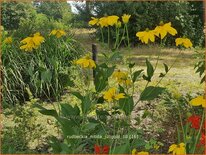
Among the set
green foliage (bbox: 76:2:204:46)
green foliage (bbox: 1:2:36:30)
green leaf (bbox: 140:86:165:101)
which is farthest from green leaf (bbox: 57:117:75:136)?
green foliage (bbox: 1:2:36:30)

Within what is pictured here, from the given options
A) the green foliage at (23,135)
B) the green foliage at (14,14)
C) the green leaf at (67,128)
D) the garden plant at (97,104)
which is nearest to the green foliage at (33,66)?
the garden plant at (97,104)

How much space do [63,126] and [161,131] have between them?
5.74 ft

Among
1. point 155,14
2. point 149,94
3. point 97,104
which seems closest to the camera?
point 149,94

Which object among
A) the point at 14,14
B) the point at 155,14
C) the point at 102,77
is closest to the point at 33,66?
the point at 102,77

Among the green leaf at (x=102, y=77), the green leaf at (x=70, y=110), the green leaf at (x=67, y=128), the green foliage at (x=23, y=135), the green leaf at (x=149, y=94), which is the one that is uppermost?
the green leaf at (x=102, y=77)

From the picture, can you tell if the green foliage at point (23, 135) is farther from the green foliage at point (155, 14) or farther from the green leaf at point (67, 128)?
the green foliage at point (155, 14)

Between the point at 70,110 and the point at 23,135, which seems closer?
the point at 70,110

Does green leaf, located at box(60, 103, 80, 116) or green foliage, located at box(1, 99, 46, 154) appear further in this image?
green foliage, located at box(1, 99, 46, 154)

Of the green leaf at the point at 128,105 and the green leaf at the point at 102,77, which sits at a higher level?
the green leaf at the point at 102,77

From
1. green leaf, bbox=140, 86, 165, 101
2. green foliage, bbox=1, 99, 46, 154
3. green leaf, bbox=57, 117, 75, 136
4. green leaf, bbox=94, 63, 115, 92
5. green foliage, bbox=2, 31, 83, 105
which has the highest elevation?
green leaf, bbox=94, 63, 115, 92

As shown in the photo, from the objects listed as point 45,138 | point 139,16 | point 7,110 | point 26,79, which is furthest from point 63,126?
point 139,16

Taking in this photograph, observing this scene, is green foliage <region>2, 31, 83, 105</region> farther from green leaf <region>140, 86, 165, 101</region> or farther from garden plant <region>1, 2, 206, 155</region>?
green leaf <region>140, 86, 165, 101</region>

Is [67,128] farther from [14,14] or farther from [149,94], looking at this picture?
[14,14]

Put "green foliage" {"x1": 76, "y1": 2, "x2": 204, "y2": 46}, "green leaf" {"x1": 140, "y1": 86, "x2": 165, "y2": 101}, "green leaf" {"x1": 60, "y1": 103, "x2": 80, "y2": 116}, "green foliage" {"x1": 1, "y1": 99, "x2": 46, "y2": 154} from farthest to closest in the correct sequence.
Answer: "green foliage" {"x1": 76, "y1": 2, "x2": 204, "y2": 46}, "green foliage" {"x1": 1, "y1": 99, "x2": 46, "y2": 154}, "green leaf" {"x1": 140, "y1": 86, "x2": 165, "y2": 101}, "green leaf" {"x1": 60, "y1": 103, "x2": 80, "y2": 116}
